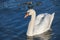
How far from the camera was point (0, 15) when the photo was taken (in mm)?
18594

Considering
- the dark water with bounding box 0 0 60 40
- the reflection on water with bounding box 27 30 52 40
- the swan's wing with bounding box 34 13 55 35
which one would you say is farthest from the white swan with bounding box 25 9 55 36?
the dark water with bounding box 0 0 60 40

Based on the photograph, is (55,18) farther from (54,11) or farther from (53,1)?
(53,1)

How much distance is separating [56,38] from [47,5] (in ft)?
15.1

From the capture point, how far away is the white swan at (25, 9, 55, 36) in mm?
16234

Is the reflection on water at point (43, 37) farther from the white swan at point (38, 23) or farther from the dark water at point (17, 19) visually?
the white swan at point (38, 23)

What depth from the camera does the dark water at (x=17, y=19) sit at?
16.2 meters

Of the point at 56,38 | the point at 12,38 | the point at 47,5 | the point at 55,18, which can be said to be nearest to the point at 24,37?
the point at 12,38

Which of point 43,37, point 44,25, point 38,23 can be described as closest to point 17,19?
point 38,23

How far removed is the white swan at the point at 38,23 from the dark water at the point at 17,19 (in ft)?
0.99

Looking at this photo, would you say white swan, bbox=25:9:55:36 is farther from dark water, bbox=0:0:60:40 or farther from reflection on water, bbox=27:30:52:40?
dark water, bbox=0:0:60:40

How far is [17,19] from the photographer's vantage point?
17.9 meters

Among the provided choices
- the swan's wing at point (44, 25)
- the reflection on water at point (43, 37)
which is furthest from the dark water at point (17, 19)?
the swan's wing at point (44, 25)

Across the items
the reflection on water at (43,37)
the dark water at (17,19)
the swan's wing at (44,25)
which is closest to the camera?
the reflection on water at (43,37)

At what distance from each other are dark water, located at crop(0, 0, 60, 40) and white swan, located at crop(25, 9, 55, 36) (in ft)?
0.99
